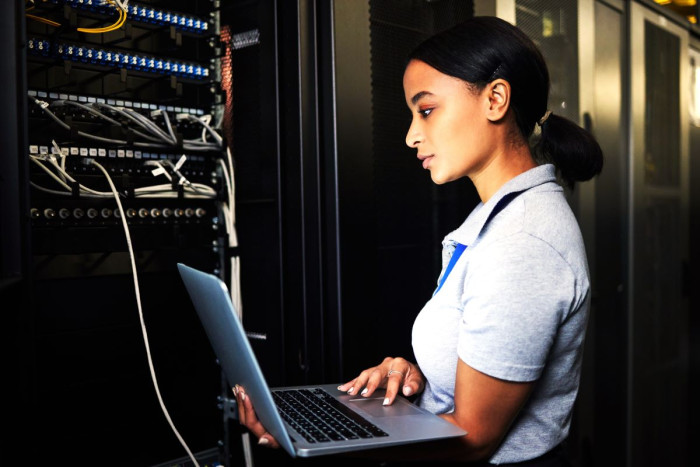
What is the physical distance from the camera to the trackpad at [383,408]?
1044mm

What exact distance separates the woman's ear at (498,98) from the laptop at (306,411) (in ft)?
1.62

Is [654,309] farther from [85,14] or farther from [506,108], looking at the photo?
[85,14]

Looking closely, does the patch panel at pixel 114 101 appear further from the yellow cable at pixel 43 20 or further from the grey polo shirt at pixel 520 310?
the grey polo shirt at pixel 520 310

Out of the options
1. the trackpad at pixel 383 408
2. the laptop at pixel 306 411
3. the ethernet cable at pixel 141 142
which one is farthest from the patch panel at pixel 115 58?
the trackpad at pixel 383 408

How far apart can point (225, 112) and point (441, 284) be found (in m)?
0.80

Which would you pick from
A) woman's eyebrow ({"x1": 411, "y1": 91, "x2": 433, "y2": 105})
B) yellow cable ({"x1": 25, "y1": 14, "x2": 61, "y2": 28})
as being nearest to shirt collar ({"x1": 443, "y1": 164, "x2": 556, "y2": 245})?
woman's eyebrow ({"x1": 411, "y1": 91, "x2": 433, "y2": 105})

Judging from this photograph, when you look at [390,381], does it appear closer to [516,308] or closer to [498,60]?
[516,308]

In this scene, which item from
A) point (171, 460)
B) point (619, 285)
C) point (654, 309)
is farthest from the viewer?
point (654, 309)

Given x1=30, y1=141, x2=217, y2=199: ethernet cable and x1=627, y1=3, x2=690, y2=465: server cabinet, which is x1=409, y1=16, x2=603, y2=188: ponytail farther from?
x1=627, y1=3, x2=690, y2=465: server cabinet

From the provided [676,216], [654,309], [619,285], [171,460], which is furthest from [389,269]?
[676,216]

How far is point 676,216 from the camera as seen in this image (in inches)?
115

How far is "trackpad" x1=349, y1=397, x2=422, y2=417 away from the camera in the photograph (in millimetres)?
1044

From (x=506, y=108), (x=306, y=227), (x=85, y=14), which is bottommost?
(x=306, y=227)

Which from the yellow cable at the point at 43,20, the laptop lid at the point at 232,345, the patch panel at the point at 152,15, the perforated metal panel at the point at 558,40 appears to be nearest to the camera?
the laptop lid at the point at 232,345
